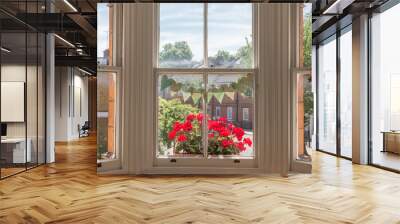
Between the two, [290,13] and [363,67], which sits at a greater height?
[290,13]

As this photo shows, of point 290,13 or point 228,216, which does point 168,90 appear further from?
point 228,216

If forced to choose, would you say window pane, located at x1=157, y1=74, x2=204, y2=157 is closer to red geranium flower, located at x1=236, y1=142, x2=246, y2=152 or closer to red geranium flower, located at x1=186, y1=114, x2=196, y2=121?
red geranium flower, located at x1=186, y1=114, x2=196, y2=121

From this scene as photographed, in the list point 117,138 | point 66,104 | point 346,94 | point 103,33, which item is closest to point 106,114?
point 117,138

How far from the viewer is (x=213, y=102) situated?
6438 millimetres

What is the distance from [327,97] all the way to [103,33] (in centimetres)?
611

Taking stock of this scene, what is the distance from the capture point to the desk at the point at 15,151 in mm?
5770

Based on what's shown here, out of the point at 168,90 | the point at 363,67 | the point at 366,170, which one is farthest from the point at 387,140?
the point at 168,90

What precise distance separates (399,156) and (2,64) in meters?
7.07

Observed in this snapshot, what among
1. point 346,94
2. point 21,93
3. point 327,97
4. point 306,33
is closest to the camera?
point 306,33

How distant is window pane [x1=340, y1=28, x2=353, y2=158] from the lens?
25.9 feet

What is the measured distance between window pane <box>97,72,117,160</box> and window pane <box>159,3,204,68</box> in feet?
3.38

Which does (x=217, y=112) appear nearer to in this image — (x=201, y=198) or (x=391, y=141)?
(x=201, y=198)

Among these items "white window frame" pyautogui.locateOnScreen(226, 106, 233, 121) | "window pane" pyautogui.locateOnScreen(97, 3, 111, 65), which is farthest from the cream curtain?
"white window frame" pyautogui.locateOnScreen(226, 106, 233, 121)

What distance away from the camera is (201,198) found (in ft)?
14.3
